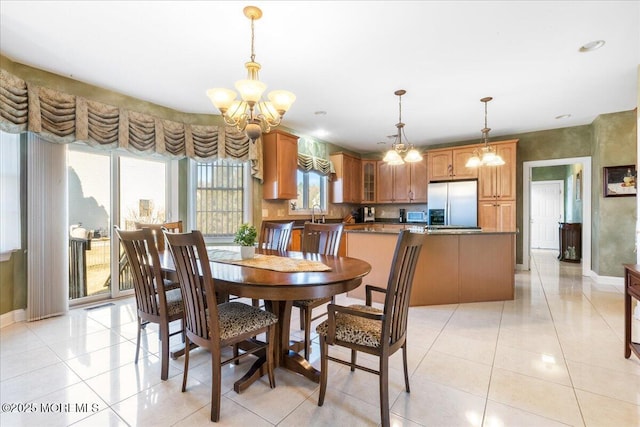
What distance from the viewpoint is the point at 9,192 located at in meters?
2.87

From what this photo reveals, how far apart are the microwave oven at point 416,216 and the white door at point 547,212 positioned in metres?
4.08

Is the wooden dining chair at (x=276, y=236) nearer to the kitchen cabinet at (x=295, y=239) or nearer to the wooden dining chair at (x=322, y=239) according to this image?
the wooden dining chair at (x=322, y=239)

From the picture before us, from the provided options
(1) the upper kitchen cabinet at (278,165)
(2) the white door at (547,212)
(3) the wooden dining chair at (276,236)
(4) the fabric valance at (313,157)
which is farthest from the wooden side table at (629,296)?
(2) the white door at (547,212)

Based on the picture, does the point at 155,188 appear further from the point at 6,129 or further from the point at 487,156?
the point at 487,156

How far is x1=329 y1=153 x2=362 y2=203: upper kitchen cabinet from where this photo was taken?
6184mm

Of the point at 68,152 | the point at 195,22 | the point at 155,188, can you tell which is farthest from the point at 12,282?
the point at 195,22

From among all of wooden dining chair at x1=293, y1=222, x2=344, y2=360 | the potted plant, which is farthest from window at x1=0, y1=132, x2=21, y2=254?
wooden dining chair at x1=293, y1=222, x2=344, y2=360

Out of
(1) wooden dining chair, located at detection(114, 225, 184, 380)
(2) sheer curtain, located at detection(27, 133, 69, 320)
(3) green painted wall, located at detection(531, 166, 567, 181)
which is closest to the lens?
(1) wooden dining chair, located at detection(114, 225, 184, 380)

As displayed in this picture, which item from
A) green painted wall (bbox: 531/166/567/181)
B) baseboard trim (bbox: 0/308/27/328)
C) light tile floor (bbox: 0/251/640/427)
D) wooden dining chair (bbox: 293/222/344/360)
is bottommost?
light tile floor (bbox: 0/251/640/427)

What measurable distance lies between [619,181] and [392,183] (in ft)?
11.9

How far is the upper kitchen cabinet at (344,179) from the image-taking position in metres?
6.18

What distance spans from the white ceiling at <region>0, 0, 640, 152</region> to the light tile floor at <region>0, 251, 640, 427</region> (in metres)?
2.58

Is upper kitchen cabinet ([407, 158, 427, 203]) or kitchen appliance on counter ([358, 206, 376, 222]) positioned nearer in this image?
upper kitchen cabinet ([407, 158, 427, 203])

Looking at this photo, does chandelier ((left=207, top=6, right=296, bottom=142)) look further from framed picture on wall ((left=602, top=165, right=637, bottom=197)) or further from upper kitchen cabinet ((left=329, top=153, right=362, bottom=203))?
framed picture on wall ((left=602, top=165, right=637, bottom=197))
